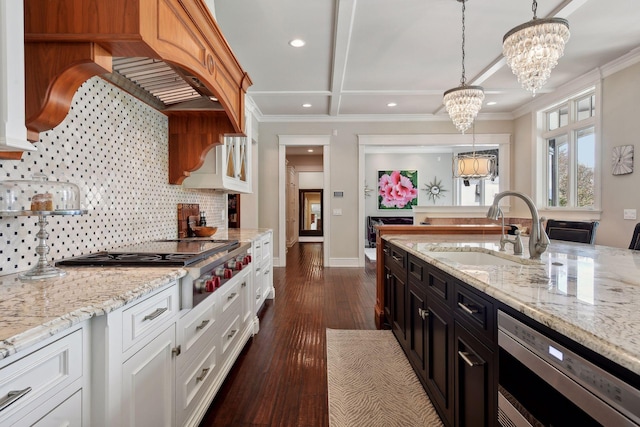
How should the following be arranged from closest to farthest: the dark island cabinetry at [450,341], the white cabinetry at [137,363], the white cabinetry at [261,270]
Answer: the white cabinetry at [137,363]
the dark island cabinetry at [450,341]
the white cabinetry at [261,270]

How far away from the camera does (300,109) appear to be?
18.7 ft

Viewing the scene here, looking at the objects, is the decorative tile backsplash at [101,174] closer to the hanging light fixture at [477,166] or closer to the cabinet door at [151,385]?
the cabinet door at [151,385]

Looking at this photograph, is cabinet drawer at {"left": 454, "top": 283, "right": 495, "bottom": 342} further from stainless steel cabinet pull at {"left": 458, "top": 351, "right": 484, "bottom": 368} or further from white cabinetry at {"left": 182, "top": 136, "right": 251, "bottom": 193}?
white cabinetry at {"left": 182, "top": 136, "right": 251, "bottom": 193}

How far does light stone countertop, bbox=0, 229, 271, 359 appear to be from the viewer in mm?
683

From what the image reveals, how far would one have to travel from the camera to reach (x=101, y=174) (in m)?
1.78

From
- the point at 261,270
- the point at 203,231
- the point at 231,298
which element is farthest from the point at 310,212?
the point at 231,298

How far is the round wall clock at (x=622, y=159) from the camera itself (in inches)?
145

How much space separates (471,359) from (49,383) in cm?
127

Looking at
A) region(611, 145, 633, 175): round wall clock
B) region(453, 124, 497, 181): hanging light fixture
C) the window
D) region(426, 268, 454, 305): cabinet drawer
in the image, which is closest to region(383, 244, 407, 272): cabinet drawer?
region(426, 268, 454, 305): cabinet drawer

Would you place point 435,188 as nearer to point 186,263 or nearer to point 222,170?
point 222,170

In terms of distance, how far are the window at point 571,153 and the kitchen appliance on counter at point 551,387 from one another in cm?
437

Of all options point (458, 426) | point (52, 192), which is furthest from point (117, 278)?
point (458, 426)

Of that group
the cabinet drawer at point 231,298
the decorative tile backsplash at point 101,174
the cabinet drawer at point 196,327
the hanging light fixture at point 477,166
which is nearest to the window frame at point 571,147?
the hanging light fixture at point 477,166

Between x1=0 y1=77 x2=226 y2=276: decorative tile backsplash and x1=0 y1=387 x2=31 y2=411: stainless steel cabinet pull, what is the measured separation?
2.47ft
